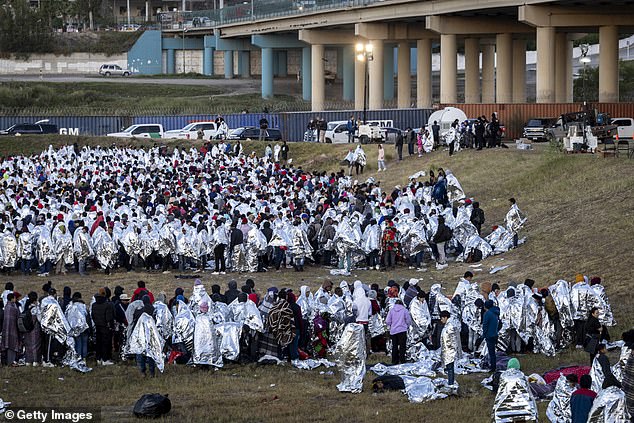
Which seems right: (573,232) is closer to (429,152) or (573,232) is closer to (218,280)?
(218,280)

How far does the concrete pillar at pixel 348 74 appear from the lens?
83188 mm

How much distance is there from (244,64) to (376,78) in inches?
1304

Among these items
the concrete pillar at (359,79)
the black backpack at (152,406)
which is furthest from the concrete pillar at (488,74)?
the black backpack at (152,406)

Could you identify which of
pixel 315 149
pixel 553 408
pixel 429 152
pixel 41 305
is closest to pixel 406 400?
pixel 553 408

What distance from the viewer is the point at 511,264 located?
2775cm

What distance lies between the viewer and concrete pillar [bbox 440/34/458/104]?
203ft

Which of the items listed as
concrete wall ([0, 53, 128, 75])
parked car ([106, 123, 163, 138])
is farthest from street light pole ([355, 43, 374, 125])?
concrete wall ([0, 53, 128, 75])

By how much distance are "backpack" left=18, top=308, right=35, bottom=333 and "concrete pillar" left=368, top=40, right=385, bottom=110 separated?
163ft

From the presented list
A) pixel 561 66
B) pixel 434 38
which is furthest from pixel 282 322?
pixel 434 38

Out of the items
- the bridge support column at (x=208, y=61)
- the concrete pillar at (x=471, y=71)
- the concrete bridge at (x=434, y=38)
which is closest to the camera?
the concrete bridge at (x=434, y=38)

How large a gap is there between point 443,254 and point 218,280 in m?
5.17

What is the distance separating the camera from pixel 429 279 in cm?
2705

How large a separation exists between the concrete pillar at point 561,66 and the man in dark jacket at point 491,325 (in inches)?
1954

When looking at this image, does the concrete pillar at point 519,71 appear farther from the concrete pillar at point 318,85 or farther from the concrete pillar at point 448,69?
the concrete pillar at point 318,85
